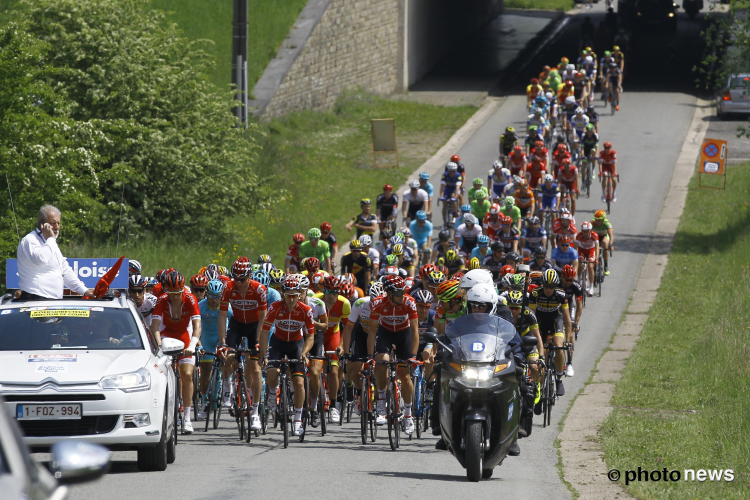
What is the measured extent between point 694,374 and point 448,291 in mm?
5715

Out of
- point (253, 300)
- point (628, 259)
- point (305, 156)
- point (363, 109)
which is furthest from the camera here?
point (363, 109)

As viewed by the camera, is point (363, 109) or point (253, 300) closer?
point (253, 300)

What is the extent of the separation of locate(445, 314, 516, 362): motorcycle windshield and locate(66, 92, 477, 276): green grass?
33.8ft

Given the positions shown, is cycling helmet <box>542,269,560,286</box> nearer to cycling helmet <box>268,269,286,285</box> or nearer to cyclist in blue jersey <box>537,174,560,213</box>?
cycling helmet <box>268,269,286,285</box>

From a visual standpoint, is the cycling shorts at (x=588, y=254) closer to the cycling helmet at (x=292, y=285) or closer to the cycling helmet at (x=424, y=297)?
the cycling helmet at (x=424, y=297)

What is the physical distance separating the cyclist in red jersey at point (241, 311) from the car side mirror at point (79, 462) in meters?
8.33

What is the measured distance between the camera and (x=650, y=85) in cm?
4916

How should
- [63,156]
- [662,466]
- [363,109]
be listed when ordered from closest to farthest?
[662,466] → [63,156] → [363,109]

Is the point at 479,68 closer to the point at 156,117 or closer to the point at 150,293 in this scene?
the point at 156,117

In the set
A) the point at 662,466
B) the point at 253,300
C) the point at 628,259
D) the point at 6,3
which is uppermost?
the point at 6,3

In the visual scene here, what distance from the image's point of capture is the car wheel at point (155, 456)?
395 inches

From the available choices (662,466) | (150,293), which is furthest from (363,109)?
(662,466)

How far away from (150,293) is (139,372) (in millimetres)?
4701

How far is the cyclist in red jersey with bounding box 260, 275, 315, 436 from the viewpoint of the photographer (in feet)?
41.3
